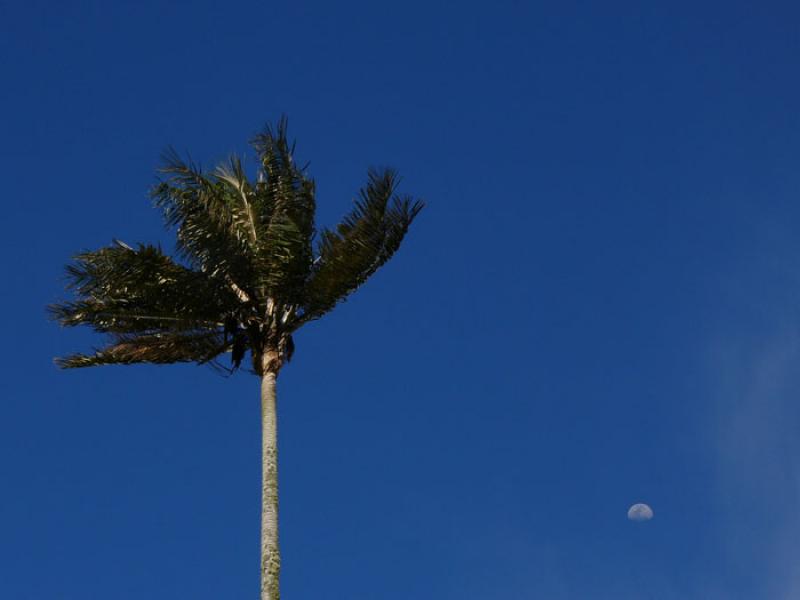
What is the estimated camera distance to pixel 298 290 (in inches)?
1013

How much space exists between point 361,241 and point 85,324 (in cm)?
552

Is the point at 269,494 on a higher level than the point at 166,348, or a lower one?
lower

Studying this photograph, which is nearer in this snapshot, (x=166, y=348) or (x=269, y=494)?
(x=269, y=494)

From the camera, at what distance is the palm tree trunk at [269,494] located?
75.5 feet

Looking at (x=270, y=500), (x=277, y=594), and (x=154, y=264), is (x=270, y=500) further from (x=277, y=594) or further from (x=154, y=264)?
(x=154, y=264)

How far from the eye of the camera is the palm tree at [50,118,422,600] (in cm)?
2489

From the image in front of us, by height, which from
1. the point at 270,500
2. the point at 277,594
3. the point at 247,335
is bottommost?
the point at 277,594

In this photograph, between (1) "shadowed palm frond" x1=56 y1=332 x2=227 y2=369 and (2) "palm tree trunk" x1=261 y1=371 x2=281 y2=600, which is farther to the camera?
(1) "shadowed palm frond" x1=56 y1=332 x2=227 y2=369

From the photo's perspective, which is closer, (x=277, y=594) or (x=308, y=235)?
(x=277, y=594)

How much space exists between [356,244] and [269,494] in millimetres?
5073

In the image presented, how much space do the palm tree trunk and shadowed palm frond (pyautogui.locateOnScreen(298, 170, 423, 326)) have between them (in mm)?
1740

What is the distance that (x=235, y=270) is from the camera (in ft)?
82.1

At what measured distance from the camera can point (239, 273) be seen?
2512 cm

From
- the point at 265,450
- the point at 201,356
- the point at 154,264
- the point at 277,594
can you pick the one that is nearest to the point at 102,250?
the point at 154,264
